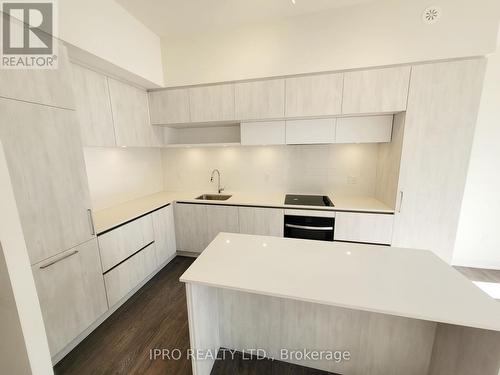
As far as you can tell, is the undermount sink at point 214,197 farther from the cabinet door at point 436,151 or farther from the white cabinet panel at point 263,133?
the cabinet door at point 436,151

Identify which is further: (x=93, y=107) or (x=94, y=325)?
(x=93, y=107)

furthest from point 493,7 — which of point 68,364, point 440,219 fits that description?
point 68,364

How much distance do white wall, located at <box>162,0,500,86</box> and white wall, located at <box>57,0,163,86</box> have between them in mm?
236

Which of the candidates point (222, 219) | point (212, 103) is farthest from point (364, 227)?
point (212, 103)

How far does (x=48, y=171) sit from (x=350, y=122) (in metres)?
2.91

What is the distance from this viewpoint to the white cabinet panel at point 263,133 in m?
2.71

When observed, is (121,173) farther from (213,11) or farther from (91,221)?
(213,11)

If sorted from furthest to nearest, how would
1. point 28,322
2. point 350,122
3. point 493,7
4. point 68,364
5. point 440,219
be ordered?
point 350,122, point 440,219, point 493,7, point 68,364, point 28,322

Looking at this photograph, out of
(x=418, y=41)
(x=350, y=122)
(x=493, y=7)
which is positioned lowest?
(x=350, y=122)

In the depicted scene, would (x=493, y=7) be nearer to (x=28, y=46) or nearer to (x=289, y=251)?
(x=289, y=251)

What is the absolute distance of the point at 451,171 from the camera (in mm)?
2201

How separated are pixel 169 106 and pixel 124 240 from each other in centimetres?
182

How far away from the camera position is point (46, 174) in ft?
4.69

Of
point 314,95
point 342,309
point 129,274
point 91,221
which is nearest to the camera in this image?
point 342,309
